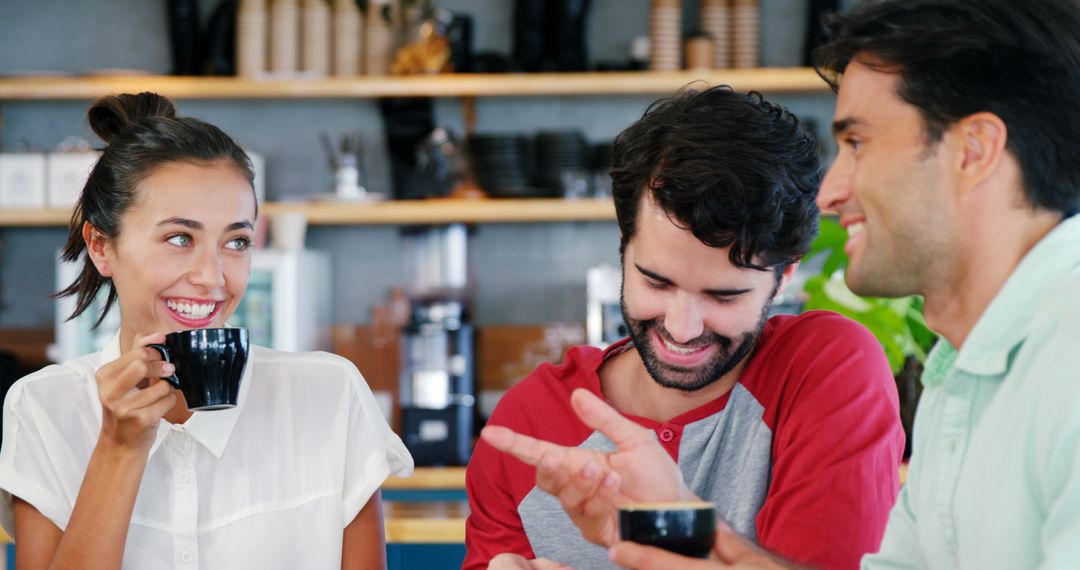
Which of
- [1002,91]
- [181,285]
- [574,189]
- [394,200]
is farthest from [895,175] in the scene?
[394,200]

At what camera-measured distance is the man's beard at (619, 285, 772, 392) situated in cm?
151

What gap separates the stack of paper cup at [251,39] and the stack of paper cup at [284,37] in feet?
0.15

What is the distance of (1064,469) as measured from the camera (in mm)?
940

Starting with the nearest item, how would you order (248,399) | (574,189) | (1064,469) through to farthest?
(1064,469) < (248,399) < (574,189)

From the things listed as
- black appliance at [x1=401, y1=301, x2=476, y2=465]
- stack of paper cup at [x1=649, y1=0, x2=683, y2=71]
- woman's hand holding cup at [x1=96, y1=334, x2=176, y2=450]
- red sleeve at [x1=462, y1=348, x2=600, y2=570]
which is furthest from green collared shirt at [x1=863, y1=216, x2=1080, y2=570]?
stack of paper cup at [x1=649, y1=0, x2=683, y2=71]

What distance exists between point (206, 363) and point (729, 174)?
0.66 m

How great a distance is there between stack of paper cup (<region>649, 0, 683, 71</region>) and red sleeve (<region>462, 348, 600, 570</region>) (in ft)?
8.86

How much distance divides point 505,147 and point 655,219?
2700 mm

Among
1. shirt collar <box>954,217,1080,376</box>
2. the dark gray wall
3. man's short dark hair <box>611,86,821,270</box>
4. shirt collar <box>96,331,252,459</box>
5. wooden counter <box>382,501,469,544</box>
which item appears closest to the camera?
shirt collar <box>954,217,1080,376</box>

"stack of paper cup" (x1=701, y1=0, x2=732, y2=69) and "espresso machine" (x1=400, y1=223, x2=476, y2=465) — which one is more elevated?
"stack of paper cup" (x1=701, y1=0, x2=732, y2=69)

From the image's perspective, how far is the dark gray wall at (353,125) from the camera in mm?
4508

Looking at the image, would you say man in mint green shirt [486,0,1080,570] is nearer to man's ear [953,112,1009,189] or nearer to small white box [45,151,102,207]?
man's ear [953,112,1009,189]

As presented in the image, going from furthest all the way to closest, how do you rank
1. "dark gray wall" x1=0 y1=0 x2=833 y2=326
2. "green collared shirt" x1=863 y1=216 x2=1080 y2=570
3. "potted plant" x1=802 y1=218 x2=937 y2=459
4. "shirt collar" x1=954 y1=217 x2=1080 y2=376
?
"dark gray wall" x1=0 y1=0 x2=833 y2=326 → "potted plant" x1=802 y1=218 x2=937 y2=459 → "shirt collar" x1=954 y1=217 x2=1080 y2=376 → "green collared shirt" x1=863 y1=216 x2=1080 y2=570

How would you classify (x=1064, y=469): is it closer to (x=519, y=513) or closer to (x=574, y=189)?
(x=519, y=513)
